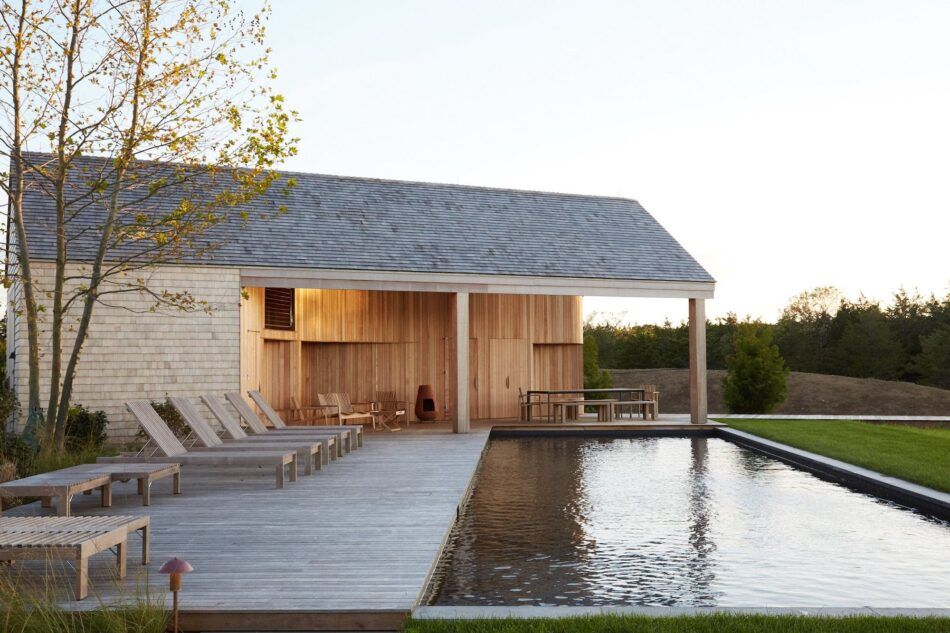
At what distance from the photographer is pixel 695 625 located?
4402mm

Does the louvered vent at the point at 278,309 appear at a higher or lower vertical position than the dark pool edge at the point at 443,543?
higher

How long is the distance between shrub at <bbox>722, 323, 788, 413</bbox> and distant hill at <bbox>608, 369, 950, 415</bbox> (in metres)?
6.09

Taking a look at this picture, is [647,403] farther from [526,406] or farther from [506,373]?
[506,373]

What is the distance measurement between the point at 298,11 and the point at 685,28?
7330mm

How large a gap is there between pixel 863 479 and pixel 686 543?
4.09 meters

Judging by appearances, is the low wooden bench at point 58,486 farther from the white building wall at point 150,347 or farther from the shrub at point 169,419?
the white building wall at point 150,347

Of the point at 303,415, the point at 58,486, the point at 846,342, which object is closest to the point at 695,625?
the point at 58,486

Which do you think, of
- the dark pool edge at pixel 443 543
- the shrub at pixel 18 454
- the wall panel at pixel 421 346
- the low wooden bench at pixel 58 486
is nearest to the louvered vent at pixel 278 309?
the wall panel at pixel 421 346

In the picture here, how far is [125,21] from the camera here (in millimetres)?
A: 11773

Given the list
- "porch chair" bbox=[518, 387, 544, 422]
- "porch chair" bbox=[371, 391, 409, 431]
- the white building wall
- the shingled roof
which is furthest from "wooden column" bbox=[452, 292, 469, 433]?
the white building wall

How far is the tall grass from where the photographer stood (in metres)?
4.18

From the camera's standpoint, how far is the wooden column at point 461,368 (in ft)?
51.7

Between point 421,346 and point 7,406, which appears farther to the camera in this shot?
point 421,346

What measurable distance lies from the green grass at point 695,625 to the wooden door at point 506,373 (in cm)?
1545
